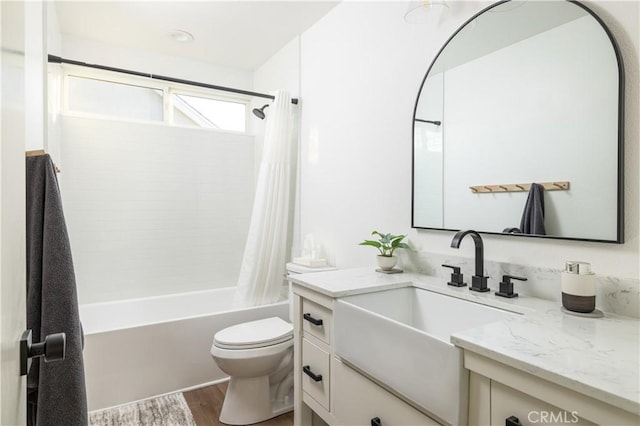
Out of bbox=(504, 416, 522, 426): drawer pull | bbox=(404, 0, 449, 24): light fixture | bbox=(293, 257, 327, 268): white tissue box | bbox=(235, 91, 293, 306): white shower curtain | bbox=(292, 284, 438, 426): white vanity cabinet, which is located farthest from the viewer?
bbox=(235, 91, 293, 306): white shower curtain

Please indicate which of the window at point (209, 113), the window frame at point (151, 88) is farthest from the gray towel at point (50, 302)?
the window at point (209, 113)

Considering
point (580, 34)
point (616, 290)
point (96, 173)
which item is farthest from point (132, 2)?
point (616, 290)

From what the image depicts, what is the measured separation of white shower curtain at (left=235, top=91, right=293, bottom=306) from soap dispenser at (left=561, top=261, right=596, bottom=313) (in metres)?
1.99

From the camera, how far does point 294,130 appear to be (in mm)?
2920

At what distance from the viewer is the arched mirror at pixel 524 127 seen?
1.17m

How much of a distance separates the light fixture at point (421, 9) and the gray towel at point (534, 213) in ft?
3.11

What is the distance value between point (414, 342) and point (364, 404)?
0.42 m

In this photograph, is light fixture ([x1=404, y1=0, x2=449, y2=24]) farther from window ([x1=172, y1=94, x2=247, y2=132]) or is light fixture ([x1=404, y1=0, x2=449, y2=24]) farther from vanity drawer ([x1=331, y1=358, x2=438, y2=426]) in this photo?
window ([x1=172, y1=94, x2=247, y2=132])

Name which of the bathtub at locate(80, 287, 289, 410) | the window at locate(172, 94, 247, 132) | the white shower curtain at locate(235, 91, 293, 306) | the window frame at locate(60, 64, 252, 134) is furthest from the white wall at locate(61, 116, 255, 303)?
the white shower curtain at locate(235, 91, 293, 306)

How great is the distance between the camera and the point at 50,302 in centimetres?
113

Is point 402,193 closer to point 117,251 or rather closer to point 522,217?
point 522,217

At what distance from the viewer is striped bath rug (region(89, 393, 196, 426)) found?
2025 millimetres

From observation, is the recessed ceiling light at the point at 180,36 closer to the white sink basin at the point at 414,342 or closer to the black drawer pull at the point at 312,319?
the black drawer pull at the point at 312,319

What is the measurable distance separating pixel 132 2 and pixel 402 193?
7.15 ft
